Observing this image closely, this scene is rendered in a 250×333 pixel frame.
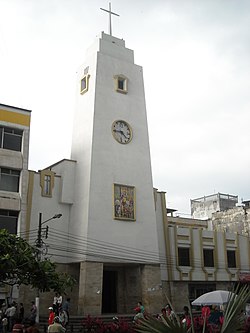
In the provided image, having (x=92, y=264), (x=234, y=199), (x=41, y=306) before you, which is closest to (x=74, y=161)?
(x=92, y=264)

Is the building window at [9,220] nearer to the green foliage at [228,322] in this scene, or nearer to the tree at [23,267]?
the tree at [23,267]

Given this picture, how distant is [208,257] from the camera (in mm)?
35812

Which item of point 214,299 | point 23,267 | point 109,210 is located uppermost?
point 109,210

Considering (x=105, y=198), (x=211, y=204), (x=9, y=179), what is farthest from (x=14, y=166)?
(x=211, y=204)

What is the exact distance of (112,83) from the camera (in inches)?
1336

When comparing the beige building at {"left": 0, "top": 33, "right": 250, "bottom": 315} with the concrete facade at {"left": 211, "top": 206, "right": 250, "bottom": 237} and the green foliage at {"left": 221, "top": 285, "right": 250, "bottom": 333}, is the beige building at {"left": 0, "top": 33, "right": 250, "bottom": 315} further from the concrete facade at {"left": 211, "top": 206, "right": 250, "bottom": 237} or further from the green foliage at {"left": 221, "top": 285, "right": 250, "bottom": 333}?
the green foliage at {"left": 221, "top": 285, "right": 250, "bottom": 333}

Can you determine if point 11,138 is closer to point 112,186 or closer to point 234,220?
point 112,186

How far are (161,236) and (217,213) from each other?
1645cm

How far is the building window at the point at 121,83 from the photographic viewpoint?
3409 cm

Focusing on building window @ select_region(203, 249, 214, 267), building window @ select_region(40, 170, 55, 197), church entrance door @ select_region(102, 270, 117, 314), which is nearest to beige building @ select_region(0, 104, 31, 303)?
building window @ select_region(40, 170, 55, 197)

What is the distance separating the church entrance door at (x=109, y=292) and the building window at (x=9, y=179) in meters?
9.51

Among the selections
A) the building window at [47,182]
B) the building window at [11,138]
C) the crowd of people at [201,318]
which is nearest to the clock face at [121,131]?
the building window at [47,182]

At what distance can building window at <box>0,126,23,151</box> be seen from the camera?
91.9 feet

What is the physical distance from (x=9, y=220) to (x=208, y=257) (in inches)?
683
